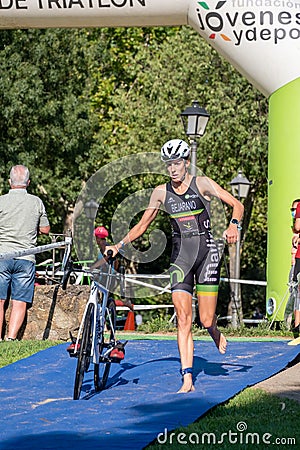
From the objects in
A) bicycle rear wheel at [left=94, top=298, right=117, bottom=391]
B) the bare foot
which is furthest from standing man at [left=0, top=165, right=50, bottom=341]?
the bare foot

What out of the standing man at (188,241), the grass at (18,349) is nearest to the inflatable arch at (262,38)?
the grass at (18,349)

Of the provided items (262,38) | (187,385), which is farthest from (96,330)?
(262,38)

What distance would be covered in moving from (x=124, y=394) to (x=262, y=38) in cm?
639

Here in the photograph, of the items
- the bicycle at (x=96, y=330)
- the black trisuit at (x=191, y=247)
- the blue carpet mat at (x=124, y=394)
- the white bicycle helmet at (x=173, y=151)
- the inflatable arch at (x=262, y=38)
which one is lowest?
the blue carpet mat at (x=124, y=394)

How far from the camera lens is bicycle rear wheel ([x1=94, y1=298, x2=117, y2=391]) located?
736 centimetres

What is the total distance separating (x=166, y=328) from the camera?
12.4m

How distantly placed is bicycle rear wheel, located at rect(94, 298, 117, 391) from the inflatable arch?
449 centimetres

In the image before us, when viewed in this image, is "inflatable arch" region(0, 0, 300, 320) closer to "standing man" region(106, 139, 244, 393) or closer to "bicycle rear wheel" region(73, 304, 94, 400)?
"standing man" region(106, 139, 244, 393)

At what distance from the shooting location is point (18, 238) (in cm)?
1029

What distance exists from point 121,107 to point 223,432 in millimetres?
24248

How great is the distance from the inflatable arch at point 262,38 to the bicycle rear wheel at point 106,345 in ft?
14.7

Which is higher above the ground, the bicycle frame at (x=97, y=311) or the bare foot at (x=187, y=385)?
the bicycle frame at (x=97, y=311)

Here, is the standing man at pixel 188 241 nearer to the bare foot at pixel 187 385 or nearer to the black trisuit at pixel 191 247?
the black trisuit at pixel 191 247

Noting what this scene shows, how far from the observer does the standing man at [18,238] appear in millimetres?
10289
